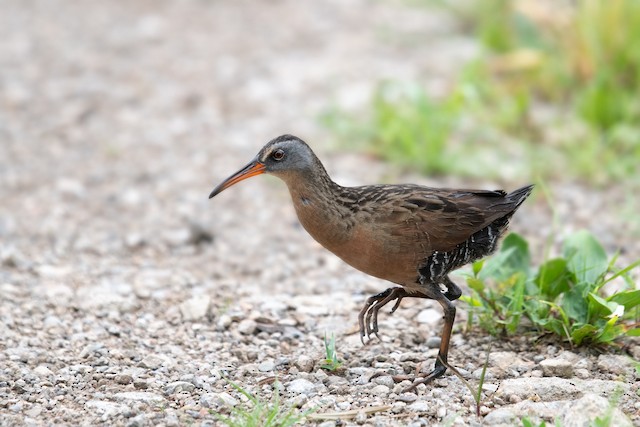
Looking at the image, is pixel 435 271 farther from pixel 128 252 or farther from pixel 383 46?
pixel 383 46

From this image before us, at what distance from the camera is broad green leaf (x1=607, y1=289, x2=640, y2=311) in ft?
13.2

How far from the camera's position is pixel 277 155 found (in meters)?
4.20

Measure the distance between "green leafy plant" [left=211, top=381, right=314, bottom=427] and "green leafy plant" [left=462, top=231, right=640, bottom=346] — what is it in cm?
116

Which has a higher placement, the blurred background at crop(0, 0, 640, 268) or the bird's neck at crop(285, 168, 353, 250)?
the blurred background at crop(0, 0, 640, 268)

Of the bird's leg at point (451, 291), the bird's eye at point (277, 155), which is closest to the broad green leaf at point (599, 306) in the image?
the bird's leg at point (451, 291)

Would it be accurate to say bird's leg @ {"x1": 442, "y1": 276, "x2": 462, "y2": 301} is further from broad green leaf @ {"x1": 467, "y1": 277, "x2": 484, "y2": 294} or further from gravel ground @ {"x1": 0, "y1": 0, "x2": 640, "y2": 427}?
A: gravel ground @ {"x1": 0, "y1": 0, "x2": 640, "y2": 427}

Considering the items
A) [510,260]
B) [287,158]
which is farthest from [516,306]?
[287,158]

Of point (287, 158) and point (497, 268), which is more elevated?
point (287, 158)

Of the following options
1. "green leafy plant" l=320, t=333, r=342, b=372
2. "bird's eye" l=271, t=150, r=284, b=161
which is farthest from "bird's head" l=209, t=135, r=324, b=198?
"green leafy plant" l=320, t=333, r=342, b=372

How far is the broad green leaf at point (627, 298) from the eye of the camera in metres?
4.03

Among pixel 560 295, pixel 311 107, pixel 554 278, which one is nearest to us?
pixel 554 278

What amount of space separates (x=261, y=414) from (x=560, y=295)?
1860 mm

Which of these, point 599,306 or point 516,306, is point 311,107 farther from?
point 599,306

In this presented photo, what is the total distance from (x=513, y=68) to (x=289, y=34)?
9.38 feet
